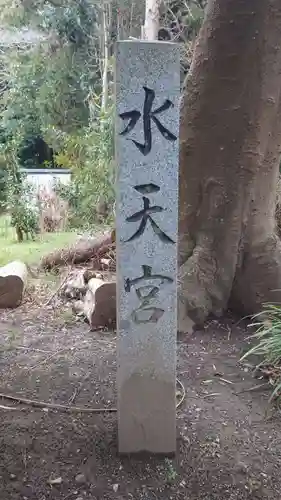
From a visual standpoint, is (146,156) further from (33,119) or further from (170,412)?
(33,119)

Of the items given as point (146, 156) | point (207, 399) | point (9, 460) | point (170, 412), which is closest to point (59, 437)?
point (9, 460)

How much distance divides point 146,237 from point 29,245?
538 cm

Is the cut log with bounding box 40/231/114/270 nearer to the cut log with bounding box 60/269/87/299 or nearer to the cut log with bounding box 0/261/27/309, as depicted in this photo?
the cut log with bounding box 60/269/87/299

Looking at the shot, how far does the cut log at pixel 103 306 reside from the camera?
3814 mm

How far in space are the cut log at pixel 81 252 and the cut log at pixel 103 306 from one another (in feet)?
3.60

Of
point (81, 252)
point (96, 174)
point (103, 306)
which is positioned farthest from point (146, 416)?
point (96, 174)

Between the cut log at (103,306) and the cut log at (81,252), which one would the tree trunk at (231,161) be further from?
the cut log at (81,252)

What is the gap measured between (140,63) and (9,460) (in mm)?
1720

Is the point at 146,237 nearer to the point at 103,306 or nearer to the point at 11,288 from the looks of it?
the point at 103,306

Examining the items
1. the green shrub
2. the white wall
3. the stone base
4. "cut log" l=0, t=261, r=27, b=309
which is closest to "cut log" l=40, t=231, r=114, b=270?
"cut log" l=0, t=261, r=27, b=309

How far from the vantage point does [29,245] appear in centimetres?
727

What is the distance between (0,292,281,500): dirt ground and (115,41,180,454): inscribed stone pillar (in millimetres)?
165

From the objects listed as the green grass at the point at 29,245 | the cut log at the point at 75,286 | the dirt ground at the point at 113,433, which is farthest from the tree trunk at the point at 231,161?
the green grass at the point at 29,245

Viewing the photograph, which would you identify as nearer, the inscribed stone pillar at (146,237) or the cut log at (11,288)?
the inscribed stone pillar at (146,237)
